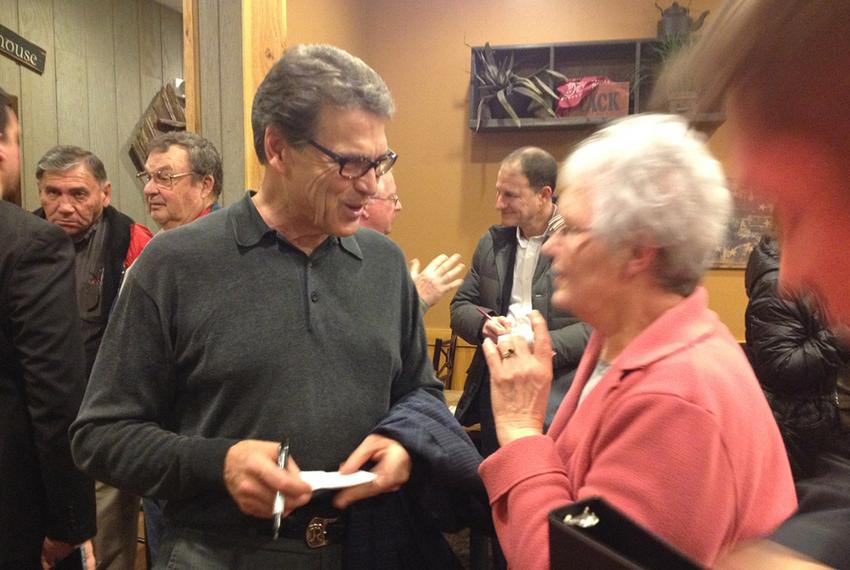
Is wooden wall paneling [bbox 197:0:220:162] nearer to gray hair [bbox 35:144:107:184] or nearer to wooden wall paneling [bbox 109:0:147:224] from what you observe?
gray hair [bbox 35:144:107:184]

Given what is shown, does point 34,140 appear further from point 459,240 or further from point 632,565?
point 632,565

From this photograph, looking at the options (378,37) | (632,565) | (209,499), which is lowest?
(209,499)

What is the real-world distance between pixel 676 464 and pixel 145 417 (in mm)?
855

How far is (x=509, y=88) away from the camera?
164 inches

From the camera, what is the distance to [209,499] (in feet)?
3.80

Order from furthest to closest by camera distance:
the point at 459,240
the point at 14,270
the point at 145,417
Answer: the point at 459,240
the point at 14,270
the point at 145,417

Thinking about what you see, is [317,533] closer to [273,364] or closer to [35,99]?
[273,364]

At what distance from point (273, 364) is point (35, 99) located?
130 inches

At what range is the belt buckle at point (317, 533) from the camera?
118cm

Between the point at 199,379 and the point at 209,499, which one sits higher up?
the point at 199,379

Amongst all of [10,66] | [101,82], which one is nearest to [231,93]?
[10,66]

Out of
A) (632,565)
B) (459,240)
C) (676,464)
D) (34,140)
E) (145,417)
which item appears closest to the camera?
(632,565)

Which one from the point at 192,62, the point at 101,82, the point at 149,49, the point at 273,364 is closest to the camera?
the point at 273,364

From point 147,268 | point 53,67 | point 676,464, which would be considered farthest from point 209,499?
point 53,67
